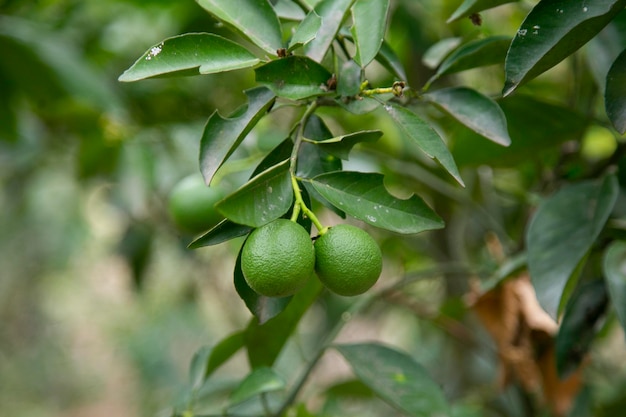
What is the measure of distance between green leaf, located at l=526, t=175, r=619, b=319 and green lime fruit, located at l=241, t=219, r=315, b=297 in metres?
0.30

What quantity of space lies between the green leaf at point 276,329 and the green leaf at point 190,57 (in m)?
0.35

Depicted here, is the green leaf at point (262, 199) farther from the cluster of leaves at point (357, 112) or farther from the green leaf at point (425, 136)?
the green leaf at point (425, 136)

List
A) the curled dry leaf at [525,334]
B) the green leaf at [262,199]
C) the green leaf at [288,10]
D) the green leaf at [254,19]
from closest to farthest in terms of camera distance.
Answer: the green leaf at [262,199], the green leaf at [254,19], the green leaf at [288,10], the curled dry leaf at [525,334]

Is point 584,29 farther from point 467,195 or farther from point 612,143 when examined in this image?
point 612,143

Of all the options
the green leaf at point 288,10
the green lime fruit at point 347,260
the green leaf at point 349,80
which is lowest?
the green lime fruit at point 347,260

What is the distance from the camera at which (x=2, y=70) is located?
1.53 meters

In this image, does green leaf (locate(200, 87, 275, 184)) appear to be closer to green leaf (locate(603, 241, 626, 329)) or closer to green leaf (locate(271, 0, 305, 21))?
green leaf (locate(271, 0, 305, 21))

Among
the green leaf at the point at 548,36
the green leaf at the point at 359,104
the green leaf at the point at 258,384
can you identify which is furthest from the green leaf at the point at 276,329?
the green leaf at the point at 548,36

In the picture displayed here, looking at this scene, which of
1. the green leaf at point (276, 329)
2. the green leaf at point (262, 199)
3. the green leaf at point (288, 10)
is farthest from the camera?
the green leaf at point (276, 329)

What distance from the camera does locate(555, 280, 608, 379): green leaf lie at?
2.89ft

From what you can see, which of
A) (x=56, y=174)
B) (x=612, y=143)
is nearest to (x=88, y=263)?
(x=56, y=174)

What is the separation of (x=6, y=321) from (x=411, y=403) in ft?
12.0

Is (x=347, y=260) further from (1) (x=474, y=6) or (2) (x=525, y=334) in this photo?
(2) (x=525, y=334)

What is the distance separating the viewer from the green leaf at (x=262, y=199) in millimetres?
571
